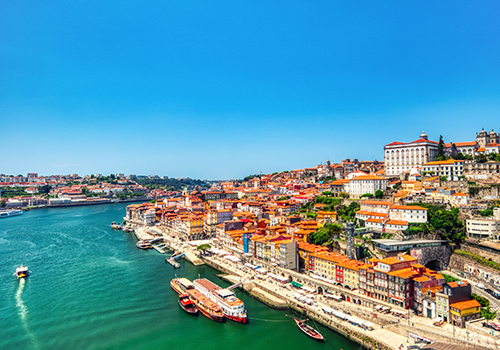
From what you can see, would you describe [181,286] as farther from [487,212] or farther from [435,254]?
[487,212]

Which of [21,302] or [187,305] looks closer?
[187,305]

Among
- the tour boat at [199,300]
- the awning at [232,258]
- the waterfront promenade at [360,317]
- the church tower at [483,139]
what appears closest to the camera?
the waterfront promenade at [360,317]

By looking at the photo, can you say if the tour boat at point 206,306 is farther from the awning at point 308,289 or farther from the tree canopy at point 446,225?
the tree canopy at point 446,225

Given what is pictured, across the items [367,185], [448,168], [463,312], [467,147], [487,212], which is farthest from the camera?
[467,147]

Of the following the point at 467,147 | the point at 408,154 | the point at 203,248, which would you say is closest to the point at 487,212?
the point at 408,154

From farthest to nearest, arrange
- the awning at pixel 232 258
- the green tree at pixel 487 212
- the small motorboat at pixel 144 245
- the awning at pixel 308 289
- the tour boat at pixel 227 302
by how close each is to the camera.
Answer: the small motorboat at pixel 144 245 < the awning at pixel 232 258 < the green tree at pixel 487 212 < the awning at pixel 308 289 < the tour boat at pixel 227 302

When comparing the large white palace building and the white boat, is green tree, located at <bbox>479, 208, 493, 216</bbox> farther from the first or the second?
the white boat

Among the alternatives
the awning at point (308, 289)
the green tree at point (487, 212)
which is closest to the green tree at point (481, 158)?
the green tree at point (487, 212)
